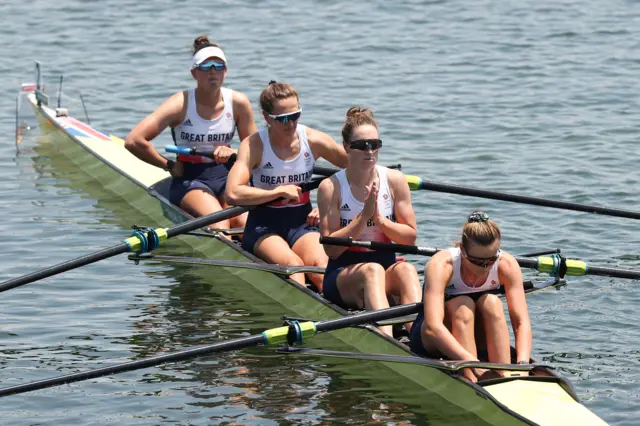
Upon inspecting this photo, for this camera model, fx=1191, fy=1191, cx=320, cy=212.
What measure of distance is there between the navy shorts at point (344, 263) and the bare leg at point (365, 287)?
5cm

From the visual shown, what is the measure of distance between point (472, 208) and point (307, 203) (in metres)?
3.83

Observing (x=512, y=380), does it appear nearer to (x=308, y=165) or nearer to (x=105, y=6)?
(x=308, y=165)

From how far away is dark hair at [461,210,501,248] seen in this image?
24.9 ft

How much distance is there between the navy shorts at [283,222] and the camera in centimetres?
1034

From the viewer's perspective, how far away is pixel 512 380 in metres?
7.69

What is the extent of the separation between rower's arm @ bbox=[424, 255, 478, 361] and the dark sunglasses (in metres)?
1.10

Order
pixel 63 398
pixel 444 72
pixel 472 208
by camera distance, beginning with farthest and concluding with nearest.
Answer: pixel 444 72
pixel 472 208
pixel 63 398

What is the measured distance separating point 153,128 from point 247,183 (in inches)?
69.2

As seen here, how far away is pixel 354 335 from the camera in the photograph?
9.15 meters

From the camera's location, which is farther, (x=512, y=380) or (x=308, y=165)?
(x=308, y=165)

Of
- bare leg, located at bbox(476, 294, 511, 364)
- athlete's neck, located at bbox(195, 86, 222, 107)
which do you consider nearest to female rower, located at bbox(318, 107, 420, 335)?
bare leg, located at bbox(476, 294, 511, 364)

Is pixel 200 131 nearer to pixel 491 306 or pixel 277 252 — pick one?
pixel 277 252

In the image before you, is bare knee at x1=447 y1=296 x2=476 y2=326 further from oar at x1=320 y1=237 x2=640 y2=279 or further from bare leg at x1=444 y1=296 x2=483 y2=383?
oar at x1=320 y1=237 x2=640 y2=279

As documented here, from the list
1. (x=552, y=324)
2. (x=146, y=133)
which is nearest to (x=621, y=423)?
(x=552, y=324)
